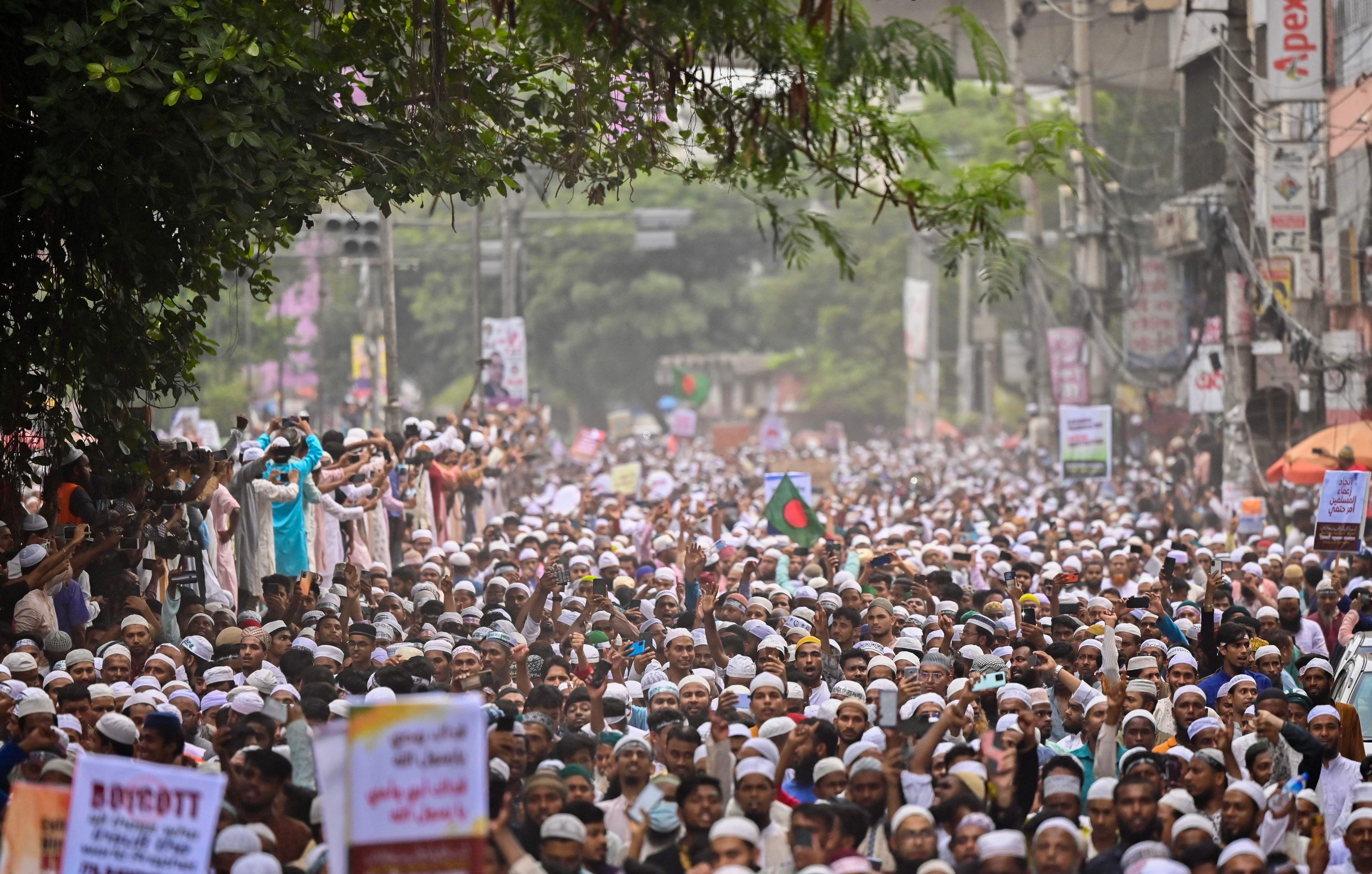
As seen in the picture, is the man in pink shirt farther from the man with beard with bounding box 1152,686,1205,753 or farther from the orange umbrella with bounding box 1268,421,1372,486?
the orange umbrella with bounding box 1268,421,1372,486

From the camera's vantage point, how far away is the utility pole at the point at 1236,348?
22.1 m

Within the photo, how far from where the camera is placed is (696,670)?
32.1 feet

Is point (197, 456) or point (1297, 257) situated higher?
point (1297, 257)

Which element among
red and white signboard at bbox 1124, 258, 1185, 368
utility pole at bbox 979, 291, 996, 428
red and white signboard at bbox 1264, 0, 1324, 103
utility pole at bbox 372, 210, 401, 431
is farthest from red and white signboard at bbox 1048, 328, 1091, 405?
utility pole at bbox 372, 210, 401, 431

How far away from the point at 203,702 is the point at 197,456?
3252 mm

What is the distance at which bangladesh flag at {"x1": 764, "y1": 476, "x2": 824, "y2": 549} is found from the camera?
16.8m

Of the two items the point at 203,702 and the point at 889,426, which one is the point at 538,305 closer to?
the point at 889,426

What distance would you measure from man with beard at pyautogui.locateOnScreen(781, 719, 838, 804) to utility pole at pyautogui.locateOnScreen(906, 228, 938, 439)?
44846mm

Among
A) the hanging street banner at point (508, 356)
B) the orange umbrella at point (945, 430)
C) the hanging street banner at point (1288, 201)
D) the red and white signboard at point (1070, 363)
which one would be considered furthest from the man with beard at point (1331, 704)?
the orange umbrella at point (945, 430)

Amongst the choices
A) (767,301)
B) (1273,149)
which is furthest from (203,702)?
(767,301)

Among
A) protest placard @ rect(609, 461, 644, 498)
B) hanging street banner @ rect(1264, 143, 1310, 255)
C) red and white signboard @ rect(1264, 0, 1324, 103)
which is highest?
red and white signboard @ rect(1264, 0, 1324, 103)

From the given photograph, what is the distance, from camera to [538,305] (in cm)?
5816

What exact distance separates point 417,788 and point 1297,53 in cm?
1884

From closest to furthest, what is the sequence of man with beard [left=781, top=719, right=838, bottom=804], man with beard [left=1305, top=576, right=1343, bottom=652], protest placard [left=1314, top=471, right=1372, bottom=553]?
man with beard [left=781, top=719, right=838, bottom=804], man with beard [left=1305, top=576, right=1343, bottom=652], protest placard [left=1314, top=471, right=1372, bottom=553]
